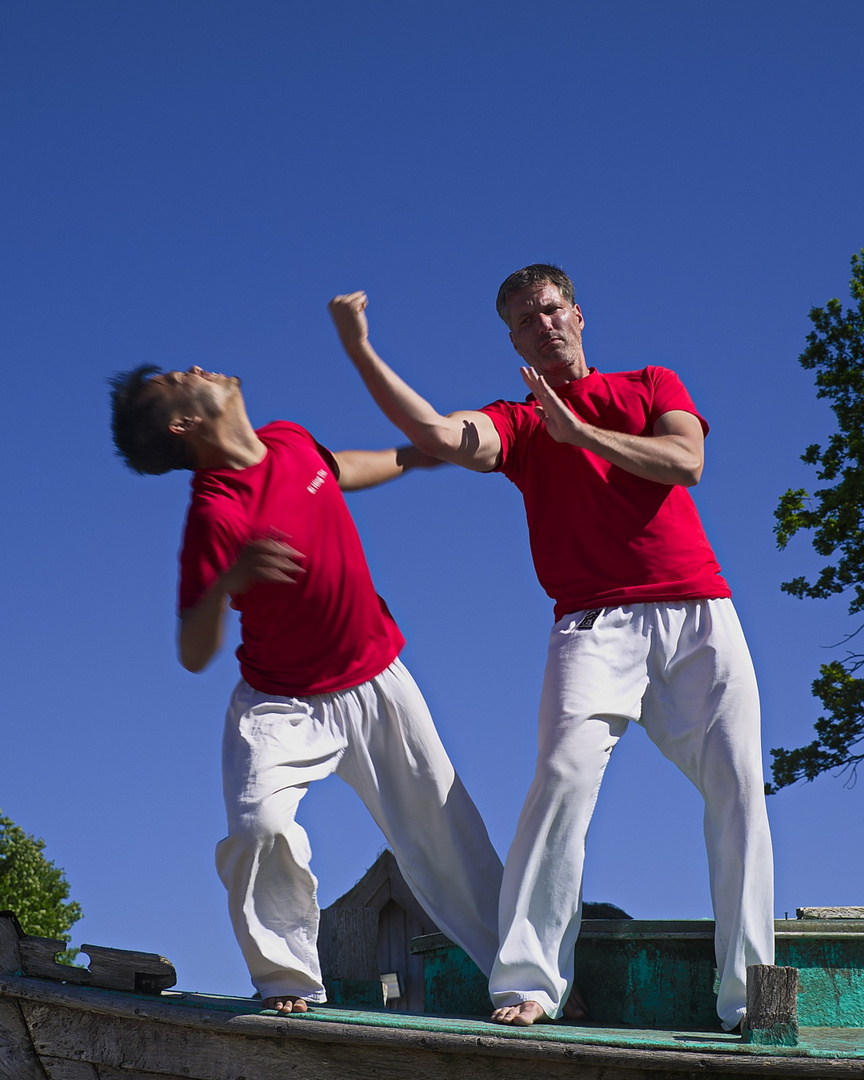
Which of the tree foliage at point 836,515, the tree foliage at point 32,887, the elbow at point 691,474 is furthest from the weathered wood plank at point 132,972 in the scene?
the tree foliage at point 32,887

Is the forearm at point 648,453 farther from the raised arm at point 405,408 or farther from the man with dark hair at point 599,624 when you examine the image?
the raised arm at point 405,408

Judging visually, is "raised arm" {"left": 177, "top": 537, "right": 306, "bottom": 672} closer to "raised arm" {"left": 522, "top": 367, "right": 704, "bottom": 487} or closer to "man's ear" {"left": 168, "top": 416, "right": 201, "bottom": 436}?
"man's ear" {"left": 168, "top": 416, "right": 201, "bottom": 436}

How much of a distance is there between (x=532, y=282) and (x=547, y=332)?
205mm

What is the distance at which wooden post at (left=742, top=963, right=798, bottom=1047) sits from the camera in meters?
3.64

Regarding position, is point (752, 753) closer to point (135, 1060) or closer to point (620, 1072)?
point (620, 1072)

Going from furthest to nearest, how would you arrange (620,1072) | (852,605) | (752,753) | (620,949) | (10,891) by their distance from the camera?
(10,891) < (852,605) < (620,949) < (752,753) < (620,1072)

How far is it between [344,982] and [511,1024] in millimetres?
1343

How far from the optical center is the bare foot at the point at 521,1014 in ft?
12.7

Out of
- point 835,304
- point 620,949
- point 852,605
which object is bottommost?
point 620,949

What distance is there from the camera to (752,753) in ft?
13.8

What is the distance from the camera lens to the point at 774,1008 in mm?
3658

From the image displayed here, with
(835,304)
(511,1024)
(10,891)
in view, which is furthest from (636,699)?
(10,891)

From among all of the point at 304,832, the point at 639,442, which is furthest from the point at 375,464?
the point at 304,832

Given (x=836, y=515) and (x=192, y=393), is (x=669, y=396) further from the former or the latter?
(x=836, y=515)
